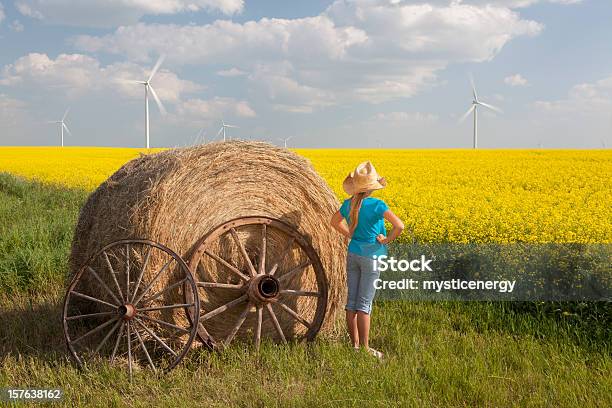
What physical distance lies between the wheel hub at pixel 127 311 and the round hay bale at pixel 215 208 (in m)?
0.29

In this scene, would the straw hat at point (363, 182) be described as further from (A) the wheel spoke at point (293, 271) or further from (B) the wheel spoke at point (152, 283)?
(B) the wheel spoke at point (152, 283)

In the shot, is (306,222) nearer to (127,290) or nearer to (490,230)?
(127,290)

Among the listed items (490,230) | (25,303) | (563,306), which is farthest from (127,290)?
(490,230)

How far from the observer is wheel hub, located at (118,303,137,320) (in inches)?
201

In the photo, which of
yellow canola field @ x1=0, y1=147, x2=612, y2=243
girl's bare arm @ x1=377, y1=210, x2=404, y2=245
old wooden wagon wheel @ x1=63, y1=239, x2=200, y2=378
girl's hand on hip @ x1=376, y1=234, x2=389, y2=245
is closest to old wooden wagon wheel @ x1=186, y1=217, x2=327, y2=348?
old wooden wagon wheel @ x1=63, y1=239, x2=200, y2=378

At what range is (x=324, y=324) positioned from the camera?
6.35 meters

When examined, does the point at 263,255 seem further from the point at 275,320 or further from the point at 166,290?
the point at 166,290

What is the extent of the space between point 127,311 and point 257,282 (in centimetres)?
117

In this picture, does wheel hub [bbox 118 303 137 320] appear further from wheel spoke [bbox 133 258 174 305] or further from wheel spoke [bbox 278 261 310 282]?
Result: wheel spoke [bbox 278 261 310 282]

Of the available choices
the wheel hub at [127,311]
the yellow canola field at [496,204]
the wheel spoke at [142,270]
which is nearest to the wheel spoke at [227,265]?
the wheel spoke at [142,270]

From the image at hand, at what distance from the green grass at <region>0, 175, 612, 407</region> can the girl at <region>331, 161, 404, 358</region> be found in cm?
37

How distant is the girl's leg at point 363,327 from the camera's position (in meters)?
5.61

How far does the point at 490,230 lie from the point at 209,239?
4486mm

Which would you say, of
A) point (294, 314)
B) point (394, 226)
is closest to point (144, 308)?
point (294, 314)
